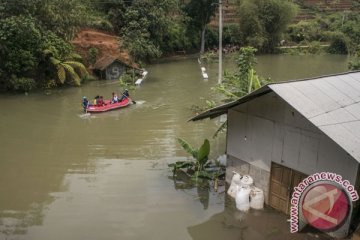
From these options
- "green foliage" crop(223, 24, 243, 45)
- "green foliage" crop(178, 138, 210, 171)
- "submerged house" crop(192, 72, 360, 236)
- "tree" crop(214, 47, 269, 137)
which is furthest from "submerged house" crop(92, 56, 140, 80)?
"green foliage" crop(223, 24, 243, 45)

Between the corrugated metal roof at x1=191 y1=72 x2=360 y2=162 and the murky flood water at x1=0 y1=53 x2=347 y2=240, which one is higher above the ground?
the corrugated metal roof at x1=191 y1=72 x2=360 y2=162

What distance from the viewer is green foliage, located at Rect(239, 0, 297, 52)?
49.8 m

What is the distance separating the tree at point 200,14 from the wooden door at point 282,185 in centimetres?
3624

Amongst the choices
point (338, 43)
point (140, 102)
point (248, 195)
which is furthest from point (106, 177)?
point (338, 43)

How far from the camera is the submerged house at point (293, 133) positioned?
9227mm

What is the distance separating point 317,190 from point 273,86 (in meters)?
2.79

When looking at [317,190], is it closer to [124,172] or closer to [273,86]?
[273,86]

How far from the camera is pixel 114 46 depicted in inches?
1394

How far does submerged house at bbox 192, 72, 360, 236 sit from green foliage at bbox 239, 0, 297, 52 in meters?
38.7

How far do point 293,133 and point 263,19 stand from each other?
140 ft

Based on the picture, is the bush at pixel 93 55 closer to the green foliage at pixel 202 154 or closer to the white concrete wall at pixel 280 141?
the green foliage at pixel 202 154

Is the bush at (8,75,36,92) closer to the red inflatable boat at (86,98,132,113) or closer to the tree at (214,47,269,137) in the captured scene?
the red inflatable boat at (86,98,132,113)

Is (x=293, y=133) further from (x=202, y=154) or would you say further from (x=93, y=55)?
(x=93, y=55)

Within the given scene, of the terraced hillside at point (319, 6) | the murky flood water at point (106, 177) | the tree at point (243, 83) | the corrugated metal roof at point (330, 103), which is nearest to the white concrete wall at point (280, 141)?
the corrugated metal roof at point (330, 103)
